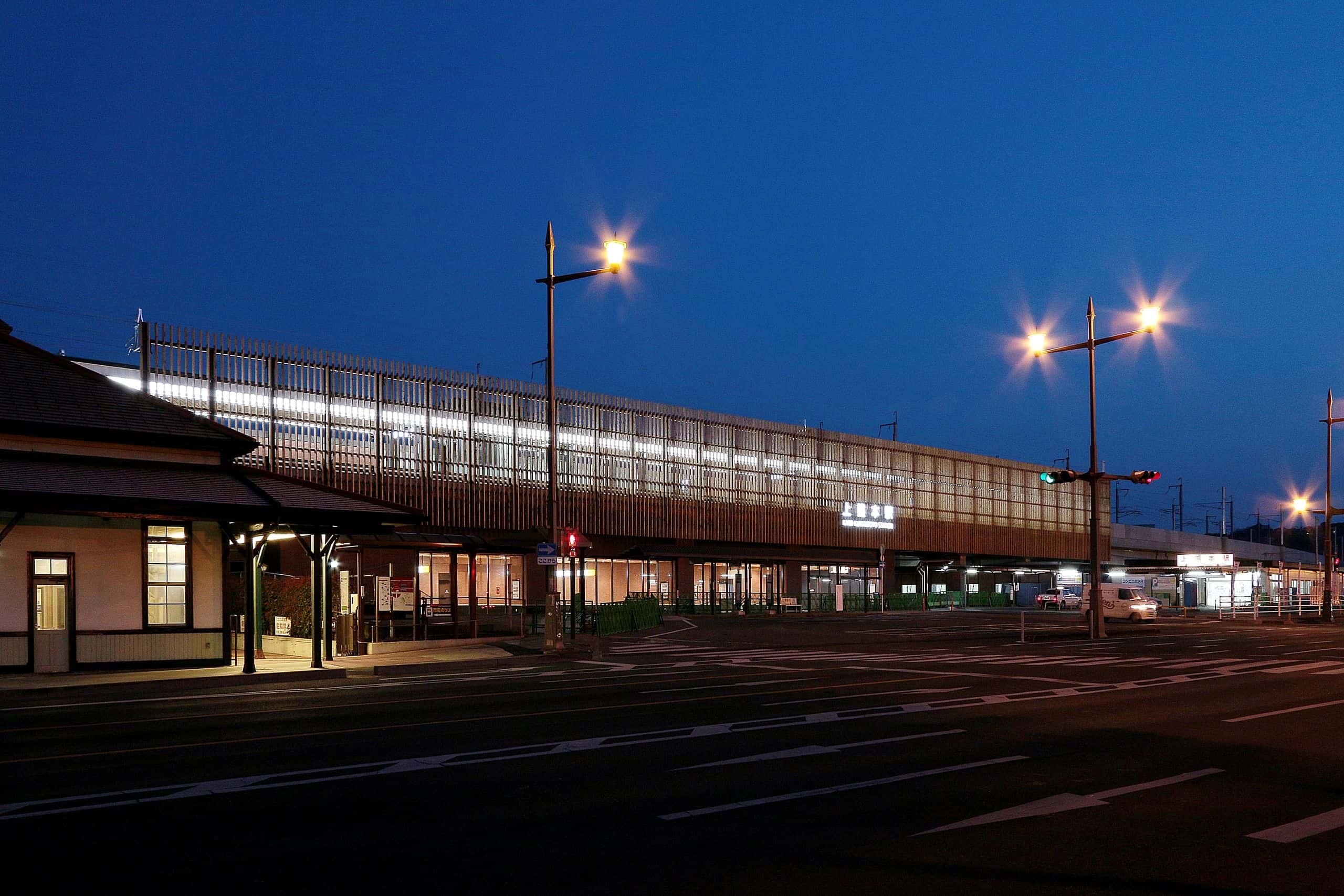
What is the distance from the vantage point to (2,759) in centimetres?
1227

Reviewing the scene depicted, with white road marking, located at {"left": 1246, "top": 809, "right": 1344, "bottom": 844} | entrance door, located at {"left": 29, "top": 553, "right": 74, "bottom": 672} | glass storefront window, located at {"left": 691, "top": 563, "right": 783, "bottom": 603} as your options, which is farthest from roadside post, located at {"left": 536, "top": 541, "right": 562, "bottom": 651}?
glass storefront window, located at {"left": 691, "top": 563, "right": 783, "bottom": 603}

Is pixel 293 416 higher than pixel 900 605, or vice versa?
pixel 293 416

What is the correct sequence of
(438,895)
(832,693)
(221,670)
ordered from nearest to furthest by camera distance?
(438,895) → (832,693) → (221,670)

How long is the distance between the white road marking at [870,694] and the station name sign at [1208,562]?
2179 inches

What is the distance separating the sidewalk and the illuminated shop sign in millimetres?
46922

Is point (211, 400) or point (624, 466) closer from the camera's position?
point (211, 400)

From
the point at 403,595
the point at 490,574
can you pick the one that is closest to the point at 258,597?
the point at 403,595

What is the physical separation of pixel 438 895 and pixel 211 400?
41.9 meters

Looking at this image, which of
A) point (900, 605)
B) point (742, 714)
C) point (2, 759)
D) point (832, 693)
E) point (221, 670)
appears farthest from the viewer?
point (900, 605)

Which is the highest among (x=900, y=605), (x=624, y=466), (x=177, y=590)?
(x=624, y=466)

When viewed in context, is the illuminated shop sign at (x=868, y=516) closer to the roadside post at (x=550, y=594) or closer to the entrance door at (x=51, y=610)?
the roadside post at (x=550, y=594)

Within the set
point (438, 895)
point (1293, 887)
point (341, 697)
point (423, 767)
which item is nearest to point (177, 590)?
point (341, 697)

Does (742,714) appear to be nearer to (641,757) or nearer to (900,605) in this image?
(641,757)

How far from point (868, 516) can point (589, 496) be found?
24.2 metres
